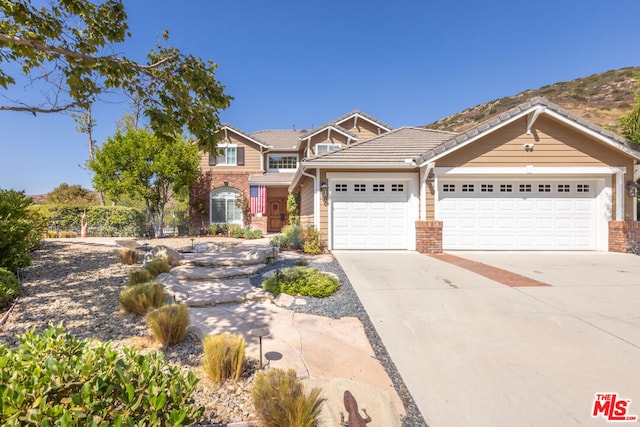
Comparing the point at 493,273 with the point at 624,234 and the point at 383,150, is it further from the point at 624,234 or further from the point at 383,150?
the point at 624,234

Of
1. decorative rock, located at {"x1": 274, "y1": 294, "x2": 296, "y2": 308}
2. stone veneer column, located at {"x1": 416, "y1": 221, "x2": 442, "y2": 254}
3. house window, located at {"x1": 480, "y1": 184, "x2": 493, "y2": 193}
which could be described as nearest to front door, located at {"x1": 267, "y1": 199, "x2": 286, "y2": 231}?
stone veneer column, located at {"x1": 416, "y1": 221, "x2": 442, "y2": 254}

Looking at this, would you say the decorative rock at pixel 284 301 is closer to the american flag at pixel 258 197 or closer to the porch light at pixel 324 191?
the porch light at pixel 324 191

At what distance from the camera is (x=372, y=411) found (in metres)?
2.16

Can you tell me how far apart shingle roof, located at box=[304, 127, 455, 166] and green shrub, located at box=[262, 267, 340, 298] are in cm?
477

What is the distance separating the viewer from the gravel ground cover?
232cm

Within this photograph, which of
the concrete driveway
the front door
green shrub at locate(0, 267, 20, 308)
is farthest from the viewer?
the front door

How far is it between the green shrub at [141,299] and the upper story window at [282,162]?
15.5 meters

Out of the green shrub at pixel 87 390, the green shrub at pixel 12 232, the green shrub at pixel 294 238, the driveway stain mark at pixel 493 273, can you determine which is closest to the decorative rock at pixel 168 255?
the green shrub at pixel 12 232

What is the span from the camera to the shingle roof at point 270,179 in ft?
57.2

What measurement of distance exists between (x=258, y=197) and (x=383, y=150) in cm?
933

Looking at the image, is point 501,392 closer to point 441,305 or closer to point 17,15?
point 441,305

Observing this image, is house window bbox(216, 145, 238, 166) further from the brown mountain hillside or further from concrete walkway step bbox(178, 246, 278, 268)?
the brown mountain hillside

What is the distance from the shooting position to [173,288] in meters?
4.97

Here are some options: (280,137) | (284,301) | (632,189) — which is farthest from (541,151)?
(280,137)
